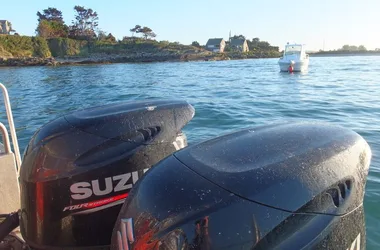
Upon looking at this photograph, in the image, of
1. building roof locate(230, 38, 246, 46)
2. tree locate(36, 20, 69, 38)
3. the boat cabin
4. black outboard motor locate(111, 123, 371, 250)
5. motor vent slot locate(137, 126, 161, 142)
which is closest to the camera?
black outboard motor locate(111, 123, 371, 250)

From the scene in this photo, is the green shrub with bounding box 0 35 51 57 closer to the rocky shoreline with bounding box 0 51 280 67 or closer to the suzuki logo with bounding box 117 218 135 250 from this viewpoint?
the rocky shoreline with bounding box 0 51 280 67

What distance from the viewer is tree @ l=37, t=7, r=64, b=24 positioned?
69.2m

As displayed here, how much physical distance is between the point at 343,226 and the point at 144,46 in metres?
66.3

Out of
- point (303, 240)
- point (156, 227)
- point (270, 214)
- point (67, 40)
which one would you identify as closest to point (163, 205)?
point (156, 227)

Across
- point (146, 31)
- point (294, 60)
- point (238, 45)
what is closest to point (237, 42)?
point (238, 45)

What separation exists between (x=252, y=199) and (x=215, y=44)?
81.5 meters

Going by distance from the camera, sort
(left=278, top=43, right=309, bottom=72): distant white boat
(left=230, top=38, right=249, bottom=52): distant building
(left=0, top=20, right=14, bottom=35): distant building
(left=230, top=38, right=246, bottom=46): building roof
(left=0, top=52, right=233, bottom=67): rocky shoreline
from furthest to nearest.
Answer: (left=230, top=38, right=246, bottom=46): building roof → (left=230, top=38, right=249, bottom=52): distant building → (left=0, top=20, right=14, bottom=35): distant building → (left=0, top=52, right=233, bottom=67): rocky shoreline → (left=278, top=43, right=309, bottom=72): distant white boat

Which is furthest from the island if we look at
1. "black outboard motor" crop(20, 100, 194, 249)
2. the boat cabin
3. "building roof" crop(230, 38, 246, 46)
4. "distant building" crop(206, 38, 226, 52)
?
"black outboard motor" crop(20, 100, 194, 249)

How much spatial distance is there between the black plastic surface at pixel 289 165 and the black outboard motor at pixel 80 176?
0.41m

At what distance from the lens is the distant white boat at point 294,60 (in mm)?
21062

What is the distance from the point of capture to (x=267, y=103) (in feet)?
29.6

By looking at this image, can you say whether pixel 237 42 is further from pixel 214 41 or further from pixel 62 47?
pixel 62 47

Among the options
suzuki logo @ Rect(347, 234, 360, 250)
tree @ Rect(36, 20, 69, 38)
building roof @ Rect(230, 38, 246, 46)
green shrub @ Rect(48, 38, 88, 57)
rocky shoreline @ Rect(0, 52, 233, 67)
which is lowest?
suzuki logo @ Rect(347, 234, 360, 250)

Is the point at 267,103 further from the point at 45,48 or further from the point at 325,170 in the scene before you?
the point at 45,48
